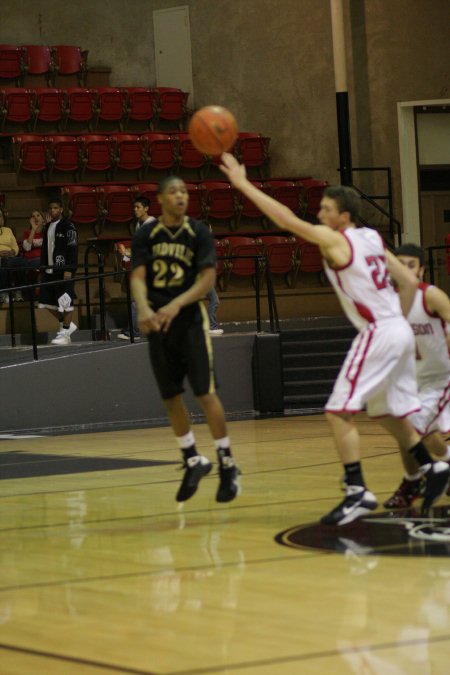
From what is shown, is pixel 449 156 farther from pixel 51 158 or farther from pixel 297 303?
pixel 51 158

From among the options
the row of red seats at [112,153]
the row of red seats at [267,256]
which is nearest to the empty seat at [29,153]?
the row of red seats at [112,153]

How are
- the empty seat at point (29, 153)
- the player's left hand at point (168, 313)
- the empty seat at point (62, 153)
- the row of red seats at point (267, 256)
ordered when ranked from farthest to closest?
the empty seat at point (62, 153) → the empty seat at point (29, 153) → the row of red seats at point (267, 256) → the player's left hand at point (168, 313)

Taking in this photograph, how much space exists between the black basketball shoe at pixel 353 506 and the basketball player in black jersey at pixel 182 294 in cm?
88

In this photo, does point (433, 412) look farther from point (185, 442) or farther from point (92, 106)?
point (92, 106)

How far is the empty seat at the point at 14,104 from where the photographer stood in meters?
19.1

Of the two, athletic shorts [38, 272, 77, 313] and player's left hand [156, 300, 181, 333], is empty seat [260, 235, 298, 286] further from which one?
player's left hand [156, 300, 181, 333]

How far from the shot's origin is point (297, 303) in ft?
59.7

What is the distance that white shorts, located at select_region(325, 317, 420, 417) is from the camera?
6.35m

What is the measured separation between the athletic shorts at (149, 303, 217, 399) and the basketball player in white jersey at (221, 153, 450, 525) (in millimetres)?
925

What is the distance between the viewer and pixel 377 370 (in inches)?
251

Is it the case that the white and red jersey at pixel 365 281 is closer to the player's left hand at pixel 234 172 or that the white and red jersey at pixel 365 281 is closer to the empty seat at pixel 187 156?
the player's left hand at pixel 234 172

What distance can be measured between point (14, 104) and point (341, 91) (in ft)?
15.4

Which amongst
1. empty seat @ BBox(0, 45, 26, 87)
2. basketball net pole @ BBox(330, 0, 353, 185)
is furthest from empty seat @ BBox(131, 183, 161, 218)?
empty seat @ BBox(0, 45, 26, 87)

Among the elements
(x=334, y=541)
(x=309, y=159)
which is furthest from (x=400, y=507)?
(x=309, y=159)
